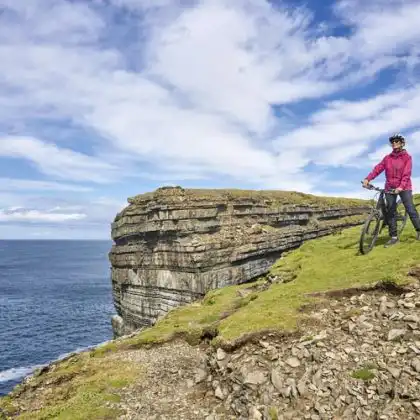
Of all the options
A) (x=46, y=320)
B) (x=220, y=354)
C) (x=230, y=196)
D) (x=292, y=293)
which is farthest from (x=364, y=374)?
(x=46, y=320)

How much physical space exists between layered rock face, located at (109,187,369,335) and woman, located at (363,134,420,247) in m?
31.7

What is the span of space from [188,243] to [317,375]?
125 ft

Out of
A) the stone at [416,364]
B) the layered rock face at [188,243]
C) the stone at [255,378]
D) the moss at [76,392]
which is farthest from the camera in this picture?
the layered rock face at [188,243]

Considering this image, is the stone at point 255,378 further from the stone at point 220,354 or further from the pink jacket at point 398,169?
the pink jacket at point 398,169

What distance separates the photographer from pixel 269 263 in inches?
2288

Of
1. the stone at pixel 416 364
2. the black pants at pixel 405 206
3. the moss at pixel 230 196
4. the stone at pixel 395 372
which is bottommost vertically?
the stone at pixel 395 372

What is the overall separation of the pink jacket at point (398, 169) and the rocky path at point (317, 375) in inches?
243

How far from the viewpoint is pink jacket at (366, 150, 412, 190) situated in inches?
728

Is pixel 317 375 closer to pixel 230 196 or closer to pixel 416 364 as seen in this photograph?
pixel 416 364

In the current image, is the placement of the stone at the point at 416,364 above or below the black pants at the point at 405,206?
below

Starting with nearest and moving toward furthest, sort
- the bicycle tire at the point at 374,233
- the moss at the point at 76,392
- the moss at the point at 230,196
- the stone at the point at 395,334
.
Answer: the stone at the point at 395,334 < the moss at the point at 76,392 < the bicycle tire at the point at 374,233 < the moss at the point at 230,196

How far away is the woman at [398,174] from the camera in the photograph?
18.4 metres

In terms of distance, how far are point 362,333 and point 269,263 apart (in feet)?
149

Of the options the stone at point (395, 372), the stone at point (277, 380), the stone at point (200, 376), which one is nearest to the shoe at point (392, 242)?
the stone at point (395, 372)
